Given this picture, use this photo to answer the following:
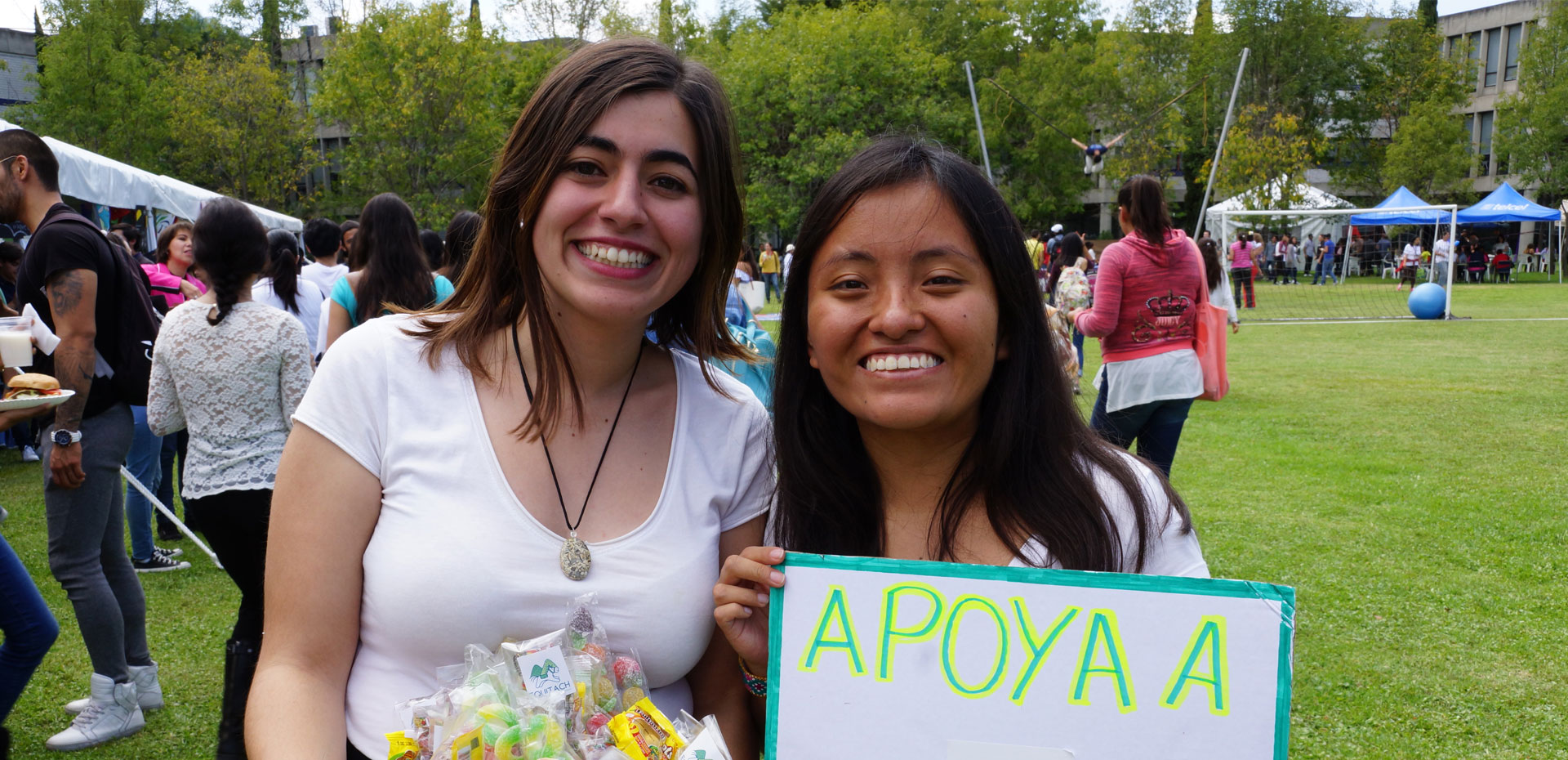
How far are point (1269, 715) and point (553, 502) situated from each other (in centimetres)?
119

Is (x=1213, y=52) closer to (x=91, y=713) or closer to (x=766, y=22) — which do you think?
(x=766, y=22)

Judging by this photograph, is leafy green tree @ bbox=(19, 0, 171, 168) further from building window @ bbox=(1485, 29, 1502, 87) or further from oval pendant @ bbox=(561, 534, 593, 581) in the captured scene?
building window @ bbox=(1485, 29, 1502, 87)

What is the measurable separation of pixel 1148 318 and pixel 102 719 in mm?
5584

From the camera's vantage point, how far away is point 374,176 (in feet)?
113

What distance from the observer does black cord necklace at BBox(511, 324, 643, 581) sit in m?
1.74

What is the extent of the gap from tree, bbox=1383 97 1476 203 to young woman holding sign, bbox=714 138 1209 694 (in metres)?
→ 52.1

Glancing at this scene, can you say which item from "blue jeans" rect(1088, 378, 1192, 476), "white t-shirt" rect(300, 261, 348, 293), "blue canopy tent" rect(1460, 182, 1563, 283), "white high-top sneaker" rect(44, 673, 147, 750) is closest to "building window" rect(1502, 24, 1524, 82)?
"blue canopy tent" rect(1460, 182, 1563, 283)

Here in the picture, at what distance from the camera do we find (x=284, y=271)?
281 inches

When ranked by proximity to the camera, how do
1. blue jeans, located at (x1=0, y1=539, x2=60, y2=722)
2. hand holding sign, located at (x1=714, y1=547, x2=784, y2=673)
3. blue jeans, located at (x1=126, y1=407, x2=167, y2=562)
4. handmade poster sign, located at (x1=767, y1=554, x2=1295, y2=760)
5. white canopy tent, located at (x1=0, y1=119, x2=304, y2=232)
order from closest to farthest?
handmade poster sign, located at (x1=767, y1=554, x2=1295, y2=760) < hand holding sign, located at (x1=714, y1=547, x2=784, y2=673) < blue jeans, located at (x1=0, y1=539, x2=60, y2=722) < blue jeans, located at (x1=126, y1=407, x2=167, y2=562) < white canopy tent, located at (x1=0, y1=119, x2=304, y2=232)

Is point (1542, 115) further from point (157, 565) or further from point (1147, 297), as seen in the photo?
point (157, 565)

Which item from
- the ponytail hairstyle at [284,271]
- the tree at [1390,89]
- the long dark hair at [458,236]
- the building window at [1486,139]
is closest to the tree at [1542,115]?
the tree at [1390,89]

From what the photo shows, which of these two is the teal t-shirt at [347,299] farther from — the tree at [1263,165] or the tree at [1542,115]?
the tree at [1542,115]

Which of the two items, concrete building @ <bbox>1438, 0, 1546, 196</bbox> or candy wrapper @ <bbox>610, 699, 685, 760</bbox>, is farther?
concrete building @ <bbox>1438, 0, 1546, 196</bbox>

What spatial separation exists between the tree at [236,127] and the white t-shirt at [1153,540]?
37.6 m
